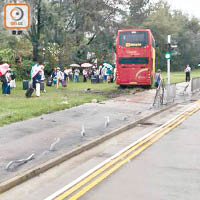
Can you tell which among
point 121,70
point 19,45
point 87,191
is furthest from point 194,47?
point 87,191

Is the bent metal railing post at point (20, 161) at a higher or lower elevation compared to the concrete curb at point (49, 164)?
higher

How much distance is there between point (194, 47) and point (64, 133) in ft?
278

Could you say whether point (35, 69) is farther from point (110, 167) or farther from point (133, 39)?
point (110, 167)

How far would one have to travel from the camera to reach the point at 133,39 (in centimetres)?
3081

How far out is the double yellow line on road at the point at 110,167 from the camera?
691cm

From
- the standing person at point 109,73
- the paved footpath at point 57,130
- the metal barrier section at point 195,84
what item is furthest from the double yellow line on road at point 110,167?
the standing person at point 109,73

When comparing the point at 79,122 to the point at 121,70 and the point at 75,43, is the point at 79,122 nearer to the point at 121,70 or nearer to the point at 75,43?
the point at 121,70

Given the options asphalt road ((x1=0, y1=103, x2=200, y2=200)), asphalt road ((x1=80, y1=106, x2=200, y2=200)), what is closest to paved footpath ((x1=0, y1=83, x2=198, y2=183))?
asphalt road ((x1=0, y1=103, x2=200, y2=200))

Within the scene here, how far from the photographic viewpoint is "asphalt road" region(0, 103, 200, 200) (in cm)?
687

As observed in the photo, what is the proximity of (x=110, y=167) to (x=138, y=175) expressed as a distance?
2.56 feet

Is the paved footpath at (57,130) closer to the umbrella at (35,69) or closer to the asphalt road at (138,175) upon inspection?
the asphalt road at (138,175)

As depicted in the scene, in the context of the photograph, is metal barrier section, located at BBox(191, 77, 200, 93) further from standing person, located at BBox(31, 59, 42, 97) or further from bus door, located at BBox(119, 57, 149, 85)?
standing person, located at BBox(31, 59, 42, 97)

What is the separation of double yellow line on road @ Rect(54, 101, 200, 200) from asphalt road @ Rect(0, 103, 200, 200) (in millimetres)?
120

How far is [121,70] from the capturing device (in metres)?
32.4
